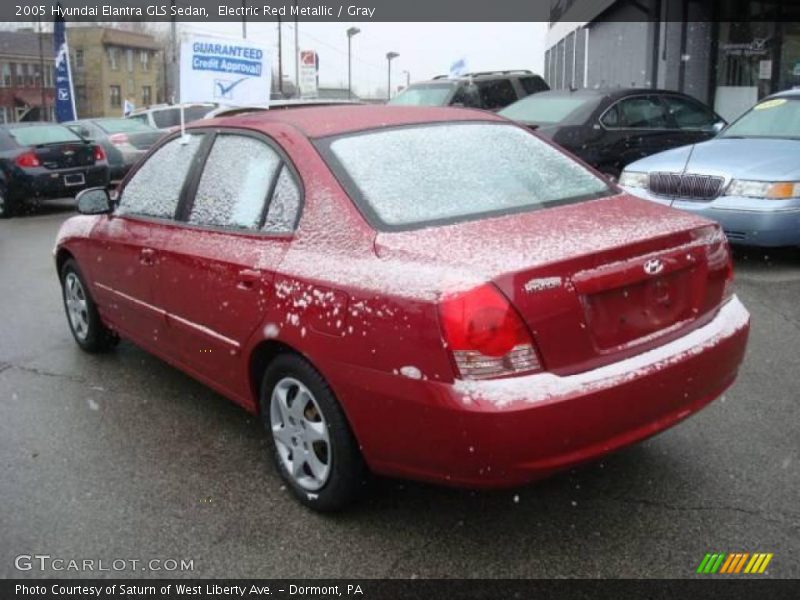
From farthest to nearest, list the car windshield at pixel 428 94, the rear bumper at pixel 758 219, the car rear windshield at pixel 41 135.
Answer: the car rear windshield at pixel 41 135, the car windshield at pixel 428 94, the rear bumper at pixel 758 219

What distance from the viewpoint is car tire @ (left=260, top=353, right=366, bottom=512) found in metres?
3.01

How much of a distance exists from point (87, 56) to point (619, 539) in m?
76.7

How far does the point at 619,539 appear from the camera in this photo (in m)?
2.98

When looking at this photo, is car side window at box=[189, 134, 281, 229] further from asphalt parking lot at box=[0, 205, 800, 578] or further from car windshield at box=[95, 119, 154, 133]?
car windshield at box=[95, 119, 154, 133]

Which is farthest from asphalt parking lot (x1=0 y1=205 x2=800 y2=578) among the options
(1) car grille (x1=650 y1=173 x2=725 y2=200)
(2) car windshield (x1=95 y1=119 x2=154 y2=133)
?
(2) car windshield (x1=95 y1=119 x2=154 y2=133)

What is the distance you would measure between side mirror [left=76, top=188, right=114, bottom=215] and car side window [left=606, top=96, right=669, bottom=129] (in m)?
7.25

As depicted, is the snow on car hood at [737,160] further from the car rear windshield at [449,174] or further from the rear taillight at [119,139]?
the rear taillight at [119,139]

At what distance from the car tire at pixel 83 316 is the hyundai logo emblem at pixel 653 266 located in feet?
11.7

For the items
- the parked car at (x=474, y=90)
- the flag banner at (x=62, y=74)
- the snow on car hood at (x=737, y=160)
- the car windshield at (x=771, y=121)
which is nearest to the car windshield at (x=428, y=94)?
the parked car at (x=474, y=90)

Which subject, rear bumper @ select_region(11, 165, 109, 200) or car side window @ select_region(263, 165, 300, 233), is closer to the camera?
car side window @ select_region(263, 165, 300, 233)

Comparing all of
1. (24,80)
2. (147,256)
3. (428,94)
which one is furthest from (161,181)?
(24,80)

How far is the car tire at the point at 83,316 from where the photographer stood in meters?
5.23

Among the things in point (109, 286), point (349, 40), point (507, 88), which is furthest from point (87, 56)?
point (109, 286)

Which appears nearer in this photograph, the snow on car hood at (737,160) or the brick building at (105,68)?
the snow on car hood at (737,160)
